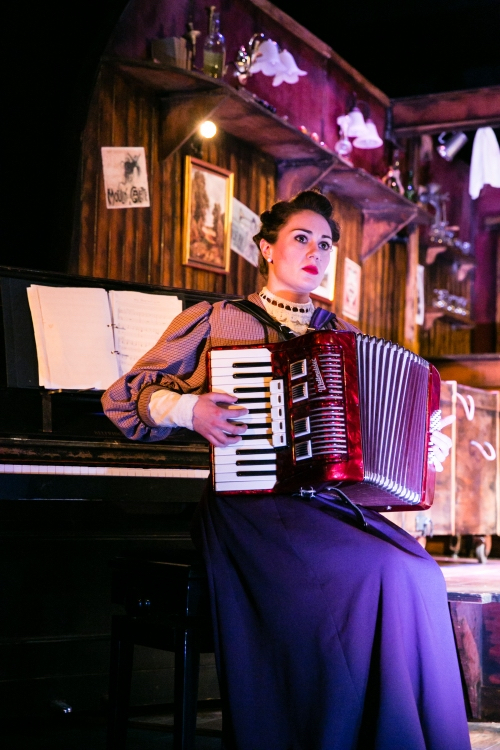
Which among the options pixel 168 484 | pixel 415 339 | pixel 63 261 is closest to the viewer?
pixel 168 484

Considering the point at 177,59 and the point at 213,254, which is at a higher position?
the point at 177,59

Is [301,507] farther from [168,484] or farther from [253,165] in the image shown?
[253,165]

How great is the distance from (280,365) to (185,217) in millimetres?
2742

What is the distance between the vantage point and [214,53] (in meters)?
4.63

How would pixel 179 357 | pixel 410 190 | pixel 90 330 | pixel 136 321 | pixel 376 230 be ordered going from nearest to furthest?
pixel 179 357 < pixel 90 330 < pixel 136 321 < pixel 376 230 < pixel 410 190

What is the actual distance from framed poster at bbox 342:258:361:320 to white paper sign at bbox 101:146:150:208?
2.38m

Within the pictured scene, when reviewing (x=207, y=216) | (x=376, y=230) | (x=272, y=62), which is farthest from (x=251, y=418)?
(x=376, y=230)

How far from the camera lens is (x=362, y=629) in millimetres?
2074

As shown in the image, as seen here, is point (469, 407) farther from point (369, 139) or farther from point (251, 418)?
point (251, 418)

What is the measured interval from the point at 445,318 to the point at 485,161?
5.12ft

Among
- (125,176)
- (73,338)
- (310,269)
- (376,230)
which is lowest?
(73,338)

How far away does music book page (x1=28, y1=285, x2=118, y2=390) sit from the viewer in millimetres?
3111

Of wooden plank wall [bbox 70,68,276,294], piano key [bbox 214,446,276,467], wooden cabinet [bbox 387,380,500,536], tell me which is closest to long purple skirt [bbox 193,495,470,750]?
piano key [bbox 214,446,276,467]

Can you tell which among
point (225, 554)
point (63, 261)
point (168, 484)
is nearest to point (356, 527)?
point (225, 554)
